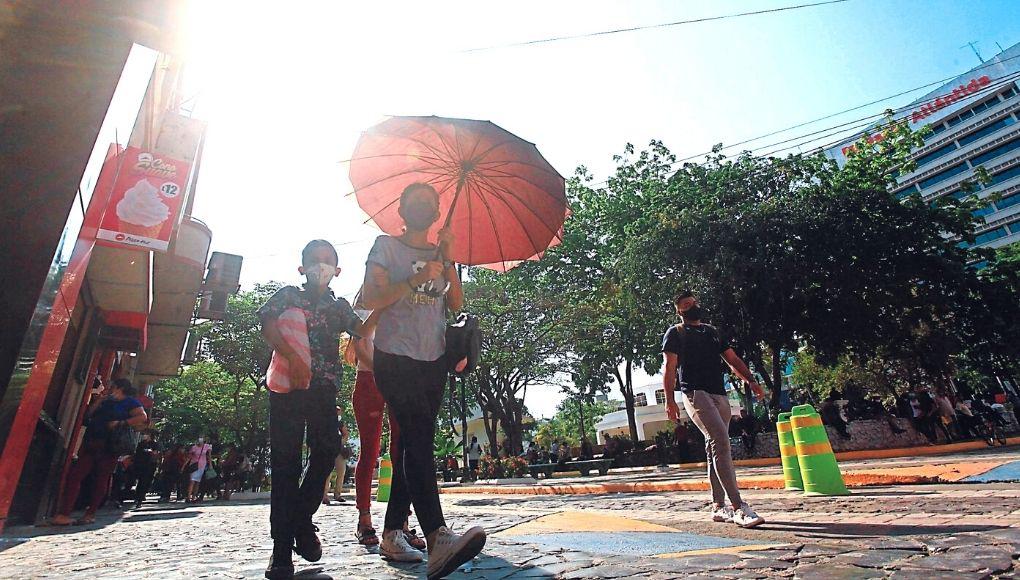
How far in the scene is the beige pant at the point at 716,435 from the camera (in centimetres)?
397

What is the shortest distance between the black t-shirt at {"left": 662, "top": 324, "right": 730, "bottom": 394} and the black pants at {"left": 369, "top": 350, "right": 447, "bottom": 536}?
2.20 m

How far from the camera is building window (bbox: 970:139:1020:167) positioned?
2377 inches

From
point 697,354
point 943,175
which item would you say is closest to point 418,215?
point 697,354

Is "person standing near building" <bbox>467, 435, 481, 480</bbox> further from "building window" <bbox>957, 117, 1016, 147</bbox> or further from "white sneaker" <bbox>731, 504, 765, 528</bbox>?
"building window" <bbox>957, 117, 1016, 147</bbox>

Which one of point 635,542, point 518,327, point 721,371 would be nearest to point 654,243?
point 518,327

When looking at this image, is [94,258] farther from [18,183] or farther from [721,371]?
[721,371]

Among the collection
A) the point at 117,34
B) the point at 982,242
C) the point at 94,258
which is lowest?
the point at 117,34

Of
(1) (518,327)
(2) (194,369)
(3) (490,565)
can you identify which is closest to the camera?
(3) (490,565)

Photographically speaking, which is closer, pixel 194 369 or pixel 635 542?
pixel 635 542

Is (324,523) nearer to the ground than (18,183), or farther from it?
nearer to the ground

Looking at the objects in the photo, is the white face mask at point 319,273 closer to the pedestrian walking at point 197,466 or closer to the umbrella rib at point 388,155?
the umbrella rib at point 388,155

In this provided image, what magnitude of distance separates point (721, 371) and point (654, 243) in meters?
12.9

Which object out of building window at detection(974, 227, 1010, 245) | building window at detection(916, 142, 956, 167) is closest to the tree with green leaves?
building window at detection(974, 227, 1010, 245)

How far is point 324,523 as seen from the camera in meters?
5.71
